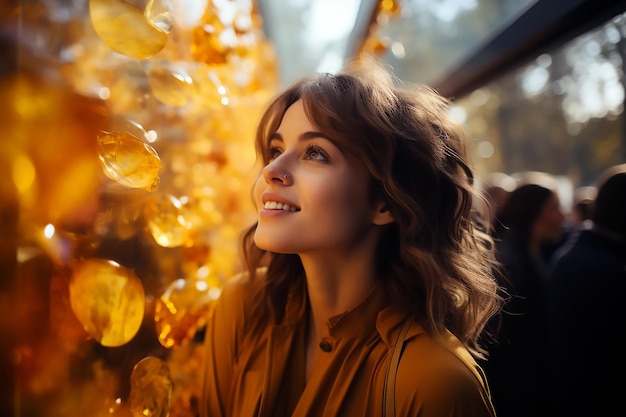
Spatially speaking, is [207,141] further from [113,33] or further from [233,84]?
[113,33]

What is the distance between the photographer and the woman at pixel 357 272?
3.12 feet

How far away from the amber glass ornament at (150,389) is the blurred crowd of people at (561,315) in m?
1.10

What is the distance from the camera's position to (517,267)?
6.57 feet

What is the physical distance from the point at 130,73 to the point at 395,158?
0.61 meters

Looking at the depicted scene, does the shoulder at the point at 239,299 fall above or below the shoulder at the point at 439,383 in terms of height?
below

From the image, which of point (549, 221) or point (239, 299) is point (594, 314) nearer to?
point (549, 221)

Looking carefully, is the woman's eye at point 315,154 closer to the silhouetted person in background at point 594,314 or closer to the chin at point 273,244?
the chin at point 273,244

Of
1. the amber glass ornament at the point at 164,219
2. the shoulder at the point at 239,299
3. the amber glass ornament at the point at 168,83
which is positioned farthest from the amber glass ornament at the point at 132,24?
the shoulder at the point at 239,299

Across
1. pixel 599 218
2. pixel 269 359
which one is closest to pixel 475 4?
pixel 599 218

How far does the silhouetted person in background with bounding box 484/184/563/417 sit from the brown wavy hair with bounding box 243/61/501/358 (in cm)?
85

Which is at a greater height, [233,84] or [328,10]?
[328,10]

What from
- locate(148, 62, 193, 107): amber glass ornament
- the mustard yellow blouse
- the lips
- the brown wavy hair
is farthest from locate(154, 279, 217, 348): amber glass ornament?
locate(148, 62, 193, 107): amber glass ornament

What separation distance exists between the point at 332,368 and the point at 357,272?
0.23 m

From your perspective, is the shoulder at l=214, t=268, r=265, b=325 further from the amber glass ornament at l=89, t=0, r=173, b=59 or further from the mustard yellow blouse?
the amber glass ornament at l=89, t=0, r=173, b=59
